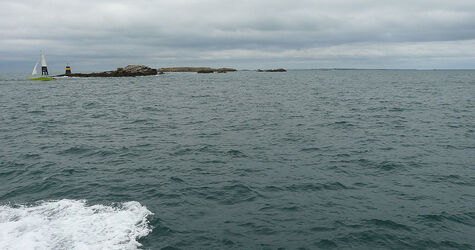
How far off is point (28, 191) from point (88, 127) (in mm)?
15552

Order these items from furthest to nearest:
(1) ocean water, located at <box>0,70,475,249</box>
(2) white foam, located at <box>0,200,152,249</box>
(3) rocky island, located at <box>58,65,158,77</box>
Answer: (3) rocky island, located at <box>58,65,158,77</box> < (1) ocean water, located at <box>0,70,475,249</box> < (2) white foam, located at <box>0,200,152,249</box>

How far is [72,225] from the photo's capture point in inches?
435

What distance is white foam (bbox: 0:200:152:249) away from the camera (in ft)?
32.5

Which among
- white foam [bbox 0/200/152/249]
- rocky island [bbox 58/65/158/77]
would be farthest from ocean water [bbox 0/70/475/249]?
rocky island [bbox 58/65/158/77]

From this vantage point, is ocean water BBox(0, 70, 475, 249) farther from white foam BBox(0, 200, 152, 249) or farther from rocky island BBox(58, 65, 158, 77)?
rocky island BBox(58, 65, 158, 77)

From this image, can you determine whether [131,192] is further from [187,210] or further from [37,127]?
[37,127]

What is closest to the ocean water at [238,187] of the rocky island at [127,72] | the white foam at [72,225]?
the white foam at [72,225]

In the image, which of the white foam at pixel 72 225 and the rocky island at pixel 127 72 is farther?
the rocky island at pixel 127 72

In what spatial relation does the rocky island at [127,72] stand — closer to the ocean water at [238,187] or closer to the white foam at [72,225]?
the ocean water at [238,187]

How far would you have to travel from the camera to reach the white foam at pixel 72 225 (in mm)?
9898

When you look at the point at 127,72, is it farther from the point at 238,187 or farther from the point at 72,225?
the point at 72,225

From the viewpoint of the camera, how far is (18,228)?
10.7 metres

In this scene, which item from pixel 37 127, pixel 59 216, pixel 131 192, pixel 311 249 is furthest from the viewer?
pixel 37 127

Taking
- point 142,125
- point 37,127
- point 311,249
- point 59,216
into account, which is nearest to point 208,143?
point 142,125
